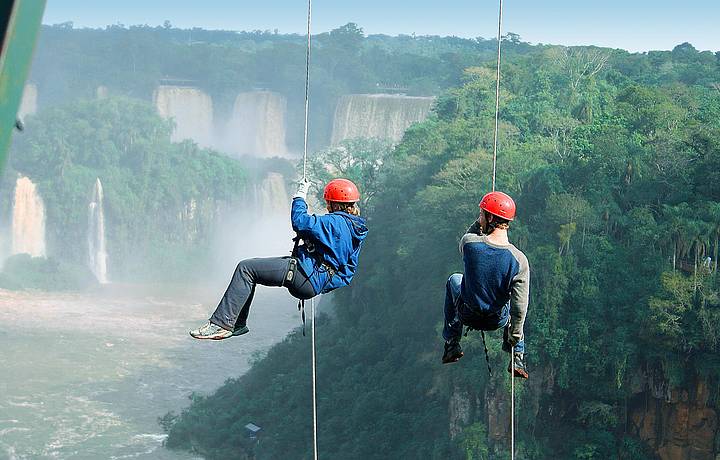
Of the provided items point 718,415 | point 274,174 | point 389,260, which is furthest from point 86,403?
point 274,174

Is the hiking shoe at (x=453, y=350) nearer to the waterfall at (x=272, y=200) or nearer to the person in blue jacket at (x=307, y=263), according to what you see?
the person in blue jacket at (x=307, y=263)

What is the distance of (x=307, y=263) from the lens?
7.14m

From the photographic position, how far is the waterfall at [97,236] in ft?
218

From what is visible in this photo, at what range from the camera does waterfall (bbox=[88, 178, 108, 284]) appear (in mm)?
66312

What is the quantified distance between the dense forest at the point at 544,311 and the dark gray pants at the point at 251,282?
18846mm

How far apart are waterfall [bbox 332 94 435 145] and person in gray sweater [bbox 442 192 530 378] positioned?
191 ft

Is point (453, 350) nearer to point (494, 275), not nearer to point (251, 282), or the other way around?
point (494, 275)

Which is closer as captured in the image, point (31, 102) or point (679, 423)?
point (679, 423)

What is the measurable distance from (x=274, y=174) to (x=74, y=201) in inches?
500

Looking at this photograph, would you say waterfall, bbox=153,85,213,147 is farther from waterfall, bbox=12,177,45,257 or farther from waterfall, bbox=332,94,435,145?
waterfall, bbox=12,177,45,257

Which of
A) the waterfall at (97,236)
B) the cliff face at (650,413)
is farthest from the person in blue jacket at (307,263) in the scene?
the waterfall at (97,236)

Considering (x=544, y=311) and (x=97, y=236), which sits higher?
(x=544, y=311)

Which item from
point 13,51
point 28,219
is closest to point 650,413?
point 13,51

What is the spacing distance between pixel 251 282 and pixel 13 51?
3.90m
